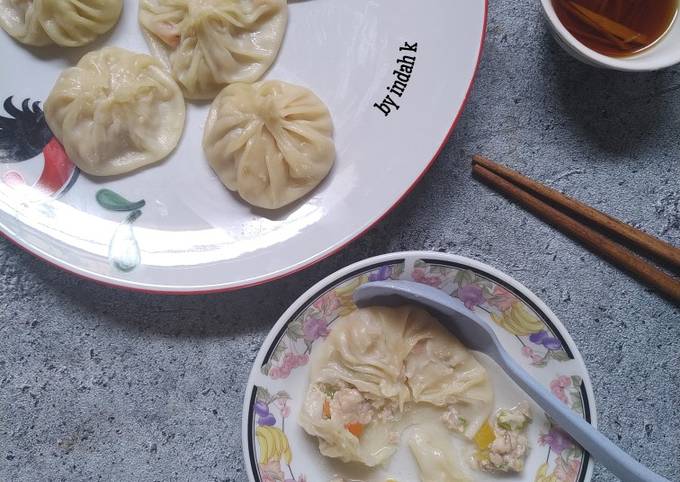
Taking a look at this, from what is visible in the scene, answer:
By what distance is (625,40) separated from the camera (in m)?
1.42

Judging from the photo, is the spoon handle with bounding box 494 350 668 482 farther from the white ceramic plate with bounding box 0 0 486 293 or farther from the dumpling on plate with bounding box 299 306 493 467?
the white ceramic plate with bounding box 0 0 486 293

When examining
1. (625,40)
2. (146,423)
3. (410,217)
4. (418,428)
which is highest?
(625,40)

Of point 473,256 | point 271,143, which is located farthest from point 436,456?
point 271,143

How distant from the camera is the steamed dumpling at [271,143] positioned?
1446 mm

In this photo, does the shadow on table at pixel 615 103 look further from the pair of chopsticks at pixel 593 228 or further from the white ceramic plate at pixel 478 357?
the white ceramic plate at pixel 478 357

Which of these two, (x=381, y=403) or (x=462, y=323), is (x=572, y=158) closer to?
(x=462, y=323)

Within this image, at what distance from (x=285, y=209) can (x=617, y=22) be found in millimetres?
874

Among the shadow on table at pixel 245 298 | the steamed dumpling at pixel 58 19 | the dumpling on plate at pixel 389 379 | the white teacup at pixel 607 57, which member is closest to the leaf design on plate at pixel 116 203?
the shadow on table at pixel 245 298

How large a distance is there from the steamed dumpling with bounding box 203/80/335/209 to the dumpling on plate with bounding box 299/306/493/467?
342 mm

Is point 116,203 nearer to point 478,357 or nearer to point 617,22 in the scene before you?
point 478,357

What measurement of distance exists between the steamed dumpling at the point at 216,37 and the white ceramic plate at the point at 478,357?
58 cm

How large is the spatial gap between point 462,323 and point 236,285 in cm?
51

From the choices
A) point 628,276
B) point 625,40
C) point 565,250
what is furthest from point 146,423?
point 625,40

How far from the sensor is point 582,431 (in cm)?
129
